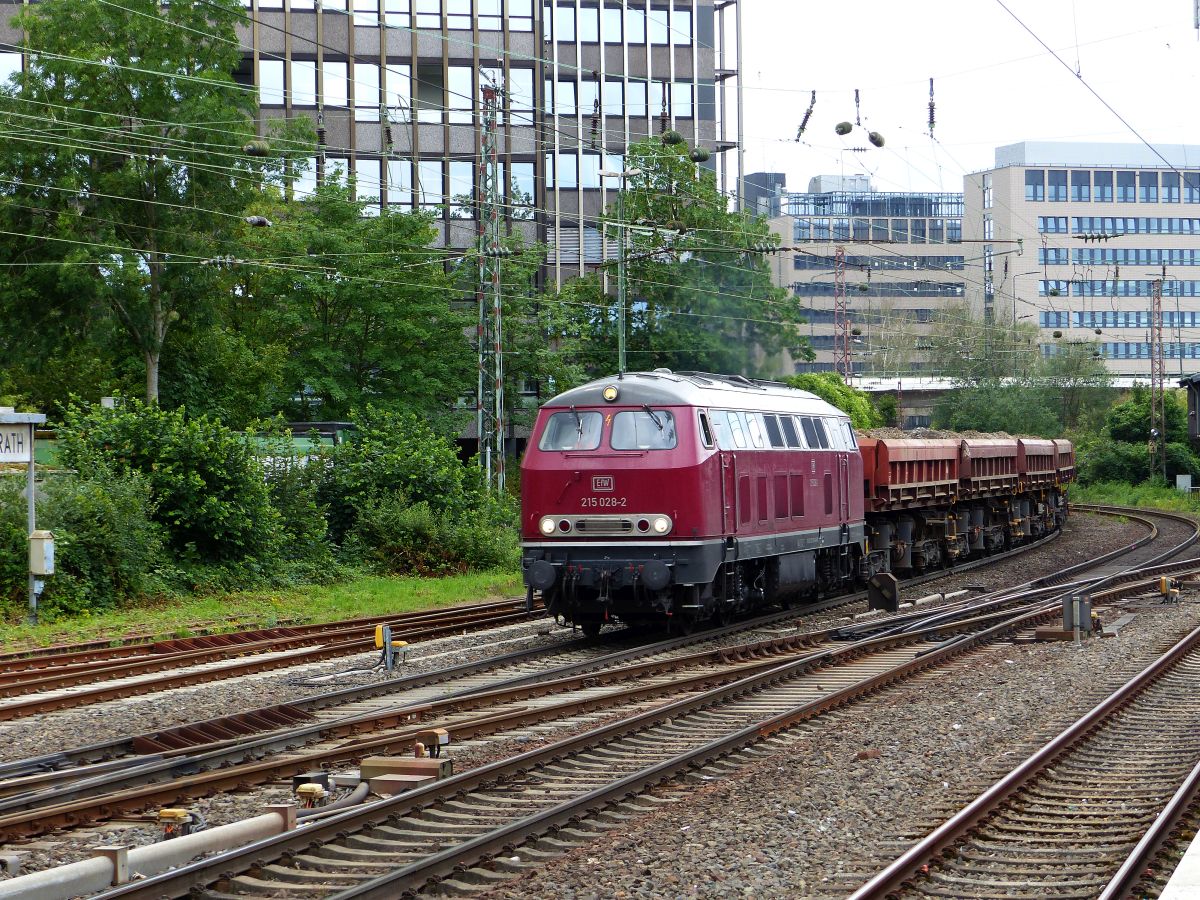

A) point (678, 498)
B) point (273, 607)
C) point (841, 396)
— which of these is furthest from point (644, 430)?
point (841, 396)

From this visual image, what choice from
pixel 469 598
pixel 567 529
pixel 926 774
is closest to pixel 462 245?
pixel 469 598

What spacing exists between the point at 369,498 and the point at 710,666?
44.3 ft

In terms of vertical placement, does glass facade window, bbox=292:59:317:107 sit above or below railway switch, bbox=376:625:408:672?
above

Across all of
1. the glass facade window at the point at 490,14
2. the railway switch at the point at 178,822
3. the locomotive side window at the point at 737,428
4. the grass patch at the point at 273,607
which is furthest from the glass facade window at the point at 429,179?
the railway switch at the point at 178,822

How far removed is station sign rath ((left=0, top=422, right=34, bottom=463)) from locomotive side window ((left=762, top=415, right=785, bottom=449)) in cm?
1007

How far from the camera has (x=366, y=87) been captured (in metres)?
54.9

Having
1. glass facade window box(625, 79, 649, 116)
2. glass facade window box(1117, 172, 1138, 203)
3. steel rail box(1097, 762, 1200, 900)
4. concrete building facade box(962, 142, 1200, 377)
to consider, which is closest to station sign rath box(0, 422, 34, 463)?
steel rail box(1097, 762, 1200, 900)

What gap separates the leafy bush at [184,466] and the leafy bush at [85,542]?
865 mm

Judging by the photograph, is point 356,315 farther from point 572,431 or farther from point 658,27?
point 572,431

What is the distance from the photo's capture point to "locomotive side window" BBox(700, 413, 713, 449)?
17.6m

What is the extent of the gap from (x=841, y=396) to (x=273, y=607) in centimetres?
3227

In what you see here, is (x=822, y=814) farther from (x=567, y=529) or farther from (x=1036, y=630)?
(x=1036, y=630)

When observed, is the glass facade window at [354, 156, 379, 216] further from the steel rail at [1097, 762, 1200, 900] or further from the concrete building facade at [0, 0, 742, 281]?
the steel rail at [1097, 762, 1200, 900]

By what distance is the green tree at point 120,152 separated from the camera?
33.7m
